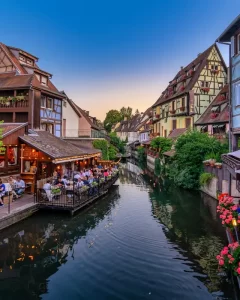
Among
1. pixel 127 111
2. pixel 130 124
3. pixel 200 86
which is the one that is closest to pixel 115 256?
pixel 200 86

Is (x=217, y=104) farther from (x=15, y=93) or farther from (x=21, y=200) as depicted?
(x=21, y=200)

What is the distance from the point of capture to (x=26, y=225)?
12.2 metres

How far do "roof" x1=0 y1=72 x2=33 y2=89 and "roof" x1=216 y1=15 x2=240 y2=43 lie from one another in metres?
15.2

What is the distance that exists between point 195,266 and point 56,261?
477 centimetres

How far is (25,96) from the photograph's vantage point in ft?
71.5

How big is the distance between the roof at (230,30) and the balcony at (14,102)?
16055 millimetres

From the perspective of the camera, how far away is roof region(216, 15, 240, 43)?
15919 millimetres

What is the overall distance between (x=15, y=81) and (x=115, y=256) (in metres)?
18.9

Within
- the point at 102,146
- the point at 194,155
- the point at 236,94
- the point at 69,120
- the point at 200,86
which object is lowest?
the point at 194,155

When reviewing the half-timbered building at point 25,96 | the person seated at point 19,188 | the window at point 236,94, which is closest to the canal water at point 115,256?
the person seated at point 19,188

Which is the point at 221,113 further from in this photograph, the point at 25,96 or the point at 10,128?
the point at 10,128

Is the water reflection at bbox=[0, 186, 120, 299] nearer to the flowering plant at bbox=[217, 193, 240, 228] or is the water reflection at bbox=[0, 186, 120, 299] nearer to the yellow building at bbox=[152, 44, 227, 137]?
the flowering plant at bbox=[217, 193, 240, 228]

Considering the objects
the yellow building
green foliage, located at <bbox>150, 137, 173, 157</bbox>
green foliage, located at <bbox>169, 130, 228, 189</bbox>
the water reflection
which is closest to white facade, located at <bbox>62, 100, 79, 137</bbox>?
green foliage, located at <bbox>150, 137, 173, 157</bbox>

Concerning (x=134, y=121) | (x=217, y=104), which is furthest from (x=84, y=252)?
(x=134, y=121)
